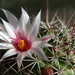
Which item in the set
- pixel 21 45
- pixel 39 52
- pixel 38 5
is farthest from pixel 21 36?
pixel 38 5

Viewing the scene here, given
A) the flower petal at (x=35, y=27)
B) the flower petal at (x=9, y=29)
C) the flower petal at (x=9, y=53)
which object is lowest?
the flower petal at (x=9, y=53)

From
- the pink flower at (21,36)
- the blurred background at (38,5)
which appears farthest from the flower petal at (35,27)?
the blurred background at (38,5)

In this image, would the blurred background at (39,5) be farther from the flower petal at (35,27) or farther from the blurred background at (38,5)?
the flower petal at (35,27)

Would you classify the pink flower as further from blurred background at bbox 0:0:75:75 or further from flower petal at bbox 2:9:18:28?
blurred background at bbox 0:0:75:75

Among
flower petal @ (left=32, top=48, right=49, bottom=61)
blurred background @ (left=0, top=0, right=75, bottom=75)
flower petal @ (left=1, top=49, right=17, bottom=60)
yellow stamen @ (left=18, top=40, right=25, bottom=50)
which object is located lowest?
Answer: flower petal @ (left=32, top=48, right=49, bottom=61)

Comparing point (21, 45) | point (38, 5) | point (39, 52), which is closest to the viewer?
point (39, 52)

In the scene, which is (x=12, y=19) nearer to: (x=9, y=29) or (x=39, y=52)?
(x=9, y=29)

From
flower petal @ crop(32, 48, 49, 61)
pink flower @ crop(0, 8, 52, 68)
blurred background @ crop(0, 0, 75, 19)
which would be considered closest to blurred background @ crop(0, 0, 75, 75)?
blurred background @ crop(0, 0, 75, 19)

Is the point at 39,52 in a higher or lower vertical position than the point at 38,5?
lower

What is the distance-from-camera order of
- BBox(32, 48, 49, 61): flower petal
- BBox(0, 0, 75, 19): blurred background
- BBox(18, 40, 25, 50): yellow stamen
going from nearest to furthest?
BBox(32, 48, 49, 61): flower petal → BBox(18, 40, 25, 50): yellow stamen → BBox(0, 0, 75, 19): blurred background

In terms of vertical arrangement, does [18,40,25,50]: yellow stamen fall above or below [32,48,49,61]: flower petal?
above
